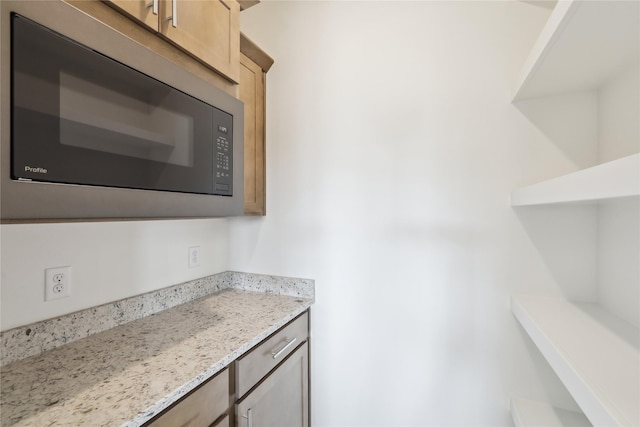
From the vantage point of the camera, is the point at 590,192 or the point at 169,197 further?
the point at 169,197

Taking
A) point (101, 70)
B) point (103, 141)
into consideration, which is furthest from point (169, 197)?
point (101, 70)

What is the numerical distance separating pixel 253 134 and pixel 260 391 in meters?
1.15

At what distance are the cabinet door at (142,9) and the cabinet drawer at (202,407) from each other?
100 centimetres

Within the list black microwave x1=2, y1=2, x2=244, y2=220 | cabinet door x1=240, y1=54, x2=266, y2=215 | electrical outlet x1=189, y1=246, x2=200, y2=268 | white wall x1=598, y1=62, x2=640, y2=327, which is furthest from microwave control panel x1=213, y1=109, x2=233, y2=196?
white wall x1=598, y1=62, x2=640, y2=327

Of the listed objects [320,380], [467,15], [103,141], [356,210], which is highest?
[467,15]

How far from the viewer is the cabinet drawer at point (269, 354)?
0.95 metres

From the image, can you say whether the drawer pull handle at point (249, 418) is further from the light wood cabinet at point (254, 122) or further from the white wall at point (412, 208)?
the light wood cabinet at point (254, 122)

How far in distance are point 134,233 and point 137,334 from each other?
404 mm

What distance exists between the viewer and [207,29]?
3.04ft

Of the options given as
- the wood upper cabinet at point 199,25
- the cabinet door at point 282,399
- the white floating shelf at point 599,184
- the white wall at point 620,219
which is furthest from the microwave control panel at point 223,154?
the white wall at point 620,219

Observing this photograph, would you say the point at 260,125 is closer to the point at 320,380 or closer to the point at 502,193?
the point at 502,193

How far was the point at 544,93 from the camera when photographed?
3.49ft

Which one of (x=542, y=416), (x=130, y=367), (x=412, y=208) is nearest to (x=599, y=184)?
(x=412, y=208)

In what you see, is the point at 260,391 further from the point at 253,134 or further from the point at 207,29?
the point at 207,29
